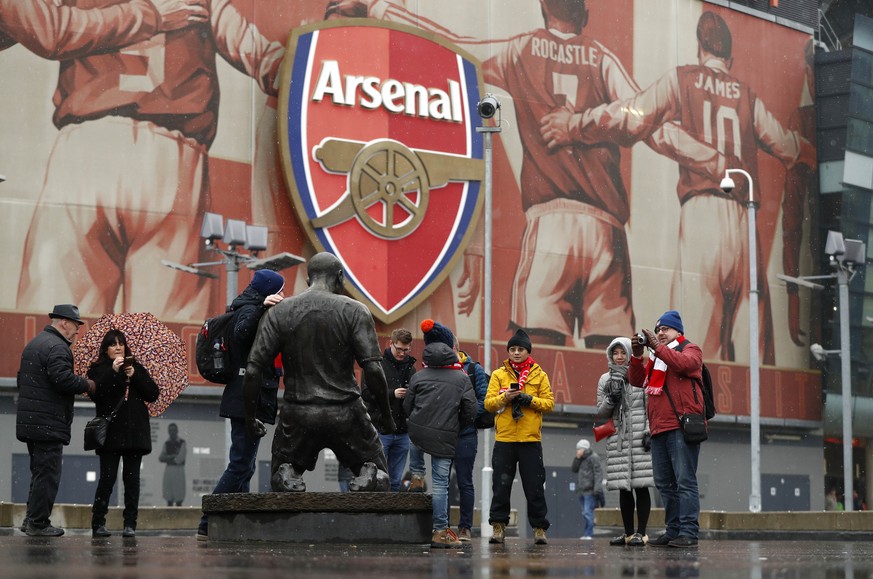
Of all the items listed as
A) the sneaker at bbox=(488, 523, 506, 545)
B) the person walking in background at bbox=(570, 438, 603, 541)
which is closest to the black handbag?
the sneaker at bbox=(488, 523, 506, 545)

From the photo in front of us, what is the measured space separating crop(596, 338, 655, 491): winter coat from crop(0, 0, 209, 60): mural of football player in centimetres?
2006

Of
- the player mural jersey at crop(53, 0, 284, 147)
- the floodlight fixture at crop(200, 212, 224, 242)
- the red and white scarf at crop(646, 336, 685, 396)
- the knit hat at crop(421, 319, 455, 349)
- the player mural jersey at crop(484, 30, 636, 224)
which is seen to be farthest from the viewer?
the player mural jersey at crop(484, 30, 636, 224)

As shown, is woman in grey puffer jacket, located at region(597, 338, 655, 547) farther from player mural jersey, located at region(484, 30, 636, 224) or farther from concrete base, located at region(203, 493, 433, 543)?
player mural jersey, located at region(484, 30, 636, 224)

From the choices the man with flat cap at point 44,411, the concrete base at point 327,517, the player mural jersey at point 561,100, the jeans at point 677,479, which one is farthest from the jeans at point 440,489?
the player mural jersey at point 561,100

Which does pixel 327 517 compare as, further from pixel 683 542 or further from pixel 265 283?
Answer: pixel 683 542

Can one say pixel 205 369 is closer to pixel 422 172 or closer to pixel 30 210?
pixel 30 210

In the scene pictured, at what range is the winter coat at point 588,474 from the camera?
26.5 m

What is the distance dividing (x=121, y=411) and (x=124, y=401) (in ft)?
0.29

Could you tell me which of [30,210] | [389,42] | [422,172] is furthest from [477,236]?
[30,210]

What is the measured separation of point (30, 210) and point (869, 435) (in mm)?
25829

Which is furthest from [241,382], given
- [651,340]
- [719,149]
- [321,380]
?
[719,149]

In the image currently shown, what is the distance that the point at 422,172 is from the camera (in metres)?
34.2

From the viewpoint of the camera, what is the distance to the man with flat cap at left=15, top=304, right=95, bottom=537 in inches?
479

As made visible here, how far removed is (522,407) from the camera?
41.9ft
